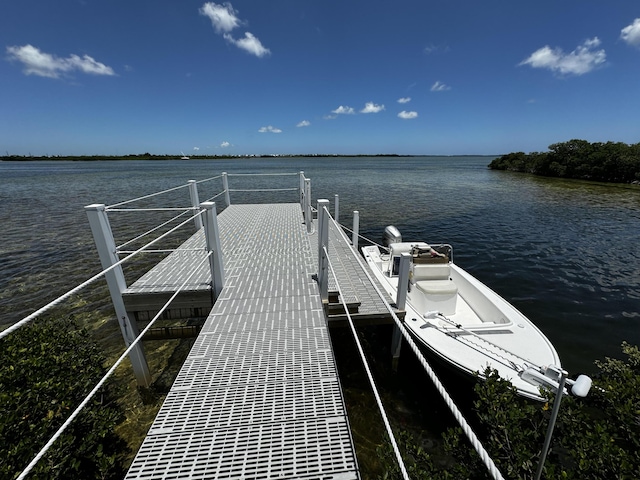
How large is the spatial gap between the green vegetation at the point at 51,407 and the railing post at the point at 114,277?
1.68 feet

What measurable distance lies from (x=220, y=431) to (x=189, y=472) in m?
0.30

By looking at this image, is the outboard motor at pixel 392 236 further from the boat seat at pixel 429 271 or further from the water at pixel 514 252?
the water at pixel 514 252

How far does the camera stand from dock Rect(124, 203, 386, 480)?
1.82m

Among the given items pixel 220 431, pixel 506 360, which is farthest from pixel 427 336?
pixel 220 431

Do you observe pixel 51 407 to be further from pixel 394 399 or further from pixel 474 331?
pixel 474 331

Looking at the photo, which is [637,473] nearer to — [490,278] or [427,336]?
[427,336]

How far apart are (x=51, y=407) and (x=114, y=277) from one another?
1.59 meters

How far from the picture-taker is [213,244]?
400 cm

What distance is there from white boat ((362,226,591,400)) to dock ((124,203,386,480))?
111 centimetres

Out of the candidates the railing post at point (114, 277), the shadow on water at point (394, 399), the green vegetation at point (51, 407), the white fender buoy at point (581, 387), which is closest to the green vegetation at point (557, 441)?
the white fender buoy at point (581, 387)

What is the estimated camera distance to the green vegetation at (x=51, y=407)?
2.26m

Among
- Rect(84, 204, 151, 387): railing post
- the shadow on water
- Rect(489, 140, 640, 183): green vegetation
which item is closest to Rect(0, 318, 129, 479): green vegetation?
Rect(84, 204, 151, 387): railing post

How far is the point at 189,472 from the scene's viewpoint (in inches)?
69.3

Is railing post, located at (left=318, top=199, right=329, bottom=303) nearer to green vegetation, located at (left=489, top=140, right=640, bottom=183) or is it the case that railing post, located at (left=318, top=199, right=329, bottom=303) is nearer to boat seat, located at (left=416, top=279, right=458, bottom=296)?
boat seat, located at (left=416, top=279, right=458, bottom=296)
